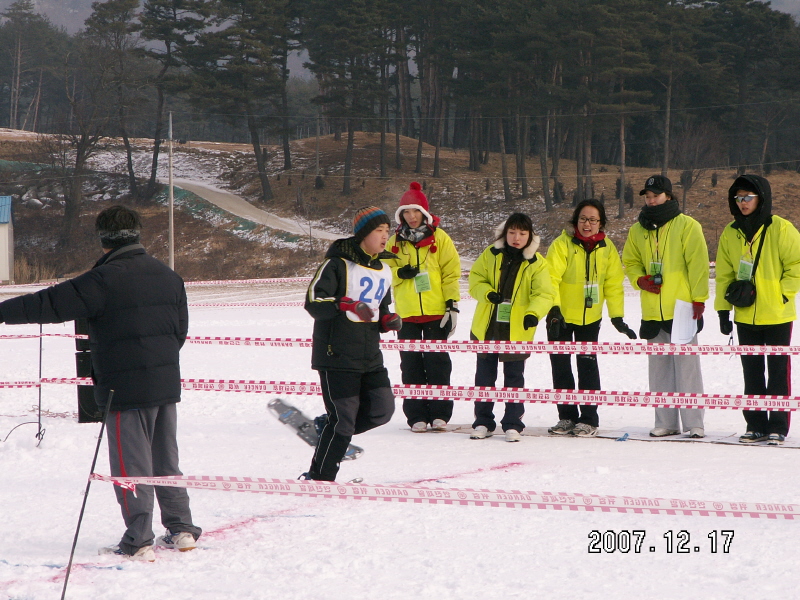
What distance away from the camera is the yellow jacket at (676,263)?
21.5ft

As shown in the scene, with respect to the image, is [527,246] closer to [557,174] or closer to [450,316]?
[450,316]

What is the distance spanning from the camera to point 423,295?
703 cm

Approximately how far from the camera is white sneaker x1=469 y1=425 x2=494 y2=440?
661cm

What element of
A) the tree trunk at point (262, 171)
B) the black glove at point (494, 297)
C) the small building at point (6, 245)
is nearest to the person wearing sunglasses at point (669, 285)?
the black glove at point (494, 297)

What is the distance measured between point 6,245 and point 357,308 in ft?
143

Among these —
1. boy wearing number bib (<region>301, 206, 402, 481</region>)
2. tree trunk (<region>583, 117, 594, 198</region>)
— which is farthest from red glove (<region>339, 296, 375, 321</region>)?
tree trunk (<region>583, 117, 594, 198</region>)

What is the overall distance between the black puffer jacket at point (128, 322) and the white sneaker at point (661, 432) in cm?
400

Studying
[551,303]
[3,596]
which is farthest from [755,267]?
[3,596]

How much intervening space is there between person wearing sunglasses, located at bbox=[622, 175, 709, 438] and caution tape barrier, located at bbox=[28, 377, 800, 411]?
0.50m

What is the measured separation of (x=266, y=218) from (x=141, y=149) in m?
18.4

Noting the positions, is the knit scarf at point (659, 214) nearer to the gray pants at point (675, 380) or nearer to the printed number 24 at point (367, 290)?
the gray pants at point (675, 380)

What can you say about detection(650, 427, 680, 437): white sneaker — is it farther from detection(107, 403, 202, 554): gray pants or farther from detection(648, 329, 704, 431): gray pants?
detection(107, 403, 202, 554): gray pants

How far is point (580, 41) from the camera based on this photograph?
45.6 meters

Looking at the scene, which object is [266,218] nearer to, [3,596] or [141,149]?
[141,149]
